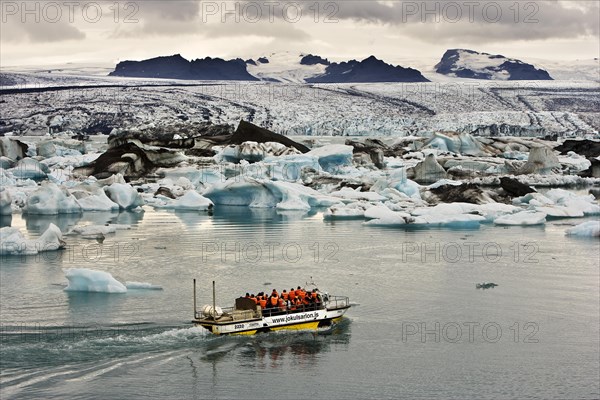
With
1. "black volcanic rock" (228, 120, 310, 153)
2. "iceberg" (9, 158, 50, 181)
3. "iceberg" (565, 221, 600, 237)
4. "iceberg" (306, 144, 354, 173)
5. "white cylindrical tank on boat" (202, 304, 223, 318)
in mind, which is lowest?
"white cylindrical tank on boat" (202, 304, 223, 318)

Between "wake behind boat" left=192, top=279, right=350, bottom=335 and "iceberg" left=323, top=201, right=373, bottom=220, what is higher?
"iceberg" left=323, top=201, right=373, bottom=220

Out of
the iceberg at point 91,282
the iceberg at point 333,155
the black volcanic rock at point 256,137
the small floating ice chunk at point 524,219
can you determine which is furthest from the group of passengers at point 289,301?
the black volcanic rock at point 256,137

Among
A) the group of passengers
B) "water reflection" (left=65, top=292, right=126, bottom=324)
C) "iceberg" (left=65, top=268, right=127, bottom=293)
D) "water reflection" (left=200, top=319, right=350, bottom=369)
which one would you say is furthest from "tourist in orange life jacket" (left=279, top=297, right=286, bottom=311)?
"iceberg" (left=65, top=268, right=127, bottom=293)

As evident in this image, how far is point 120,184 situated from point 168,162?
1107cm

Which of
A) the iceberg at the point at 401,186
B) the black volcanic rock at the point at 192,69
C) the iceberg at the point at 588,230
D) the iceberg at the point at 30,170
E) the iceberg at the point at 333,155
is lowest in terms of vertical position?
the iceberg at the point at 588,230

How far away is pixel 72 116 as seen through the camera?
92.1 metres

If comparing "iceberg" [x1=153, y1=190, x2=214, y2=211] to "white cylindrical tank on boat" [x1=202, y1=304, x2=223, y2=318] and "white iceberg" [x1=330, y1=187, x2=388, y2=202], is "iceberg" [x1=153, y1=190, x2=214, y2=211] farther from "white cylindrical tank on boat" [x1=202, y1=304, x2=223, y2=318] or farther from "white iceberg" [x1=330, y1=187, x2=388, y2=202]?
"white cylindrical tank on boat" [x1=202, y1=304, x2=223, y2=318]

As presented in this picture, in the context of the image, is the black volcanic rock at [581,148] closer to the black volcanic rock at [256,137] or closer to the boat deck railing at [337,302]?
the black volcanic rock at [256,137]

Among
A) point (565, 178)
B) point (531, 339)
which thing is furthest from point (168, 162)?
point (531, 339)

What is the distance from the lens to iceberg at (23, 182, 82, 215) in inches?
1410

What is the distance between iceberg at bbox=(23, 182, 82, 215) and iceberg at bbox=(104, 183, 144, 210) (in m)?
2.12

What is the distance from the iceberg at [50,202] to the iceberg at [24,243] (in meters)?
9.38

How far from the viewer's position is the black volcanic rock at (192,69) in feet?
633

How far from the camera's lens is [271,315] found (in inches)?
717
